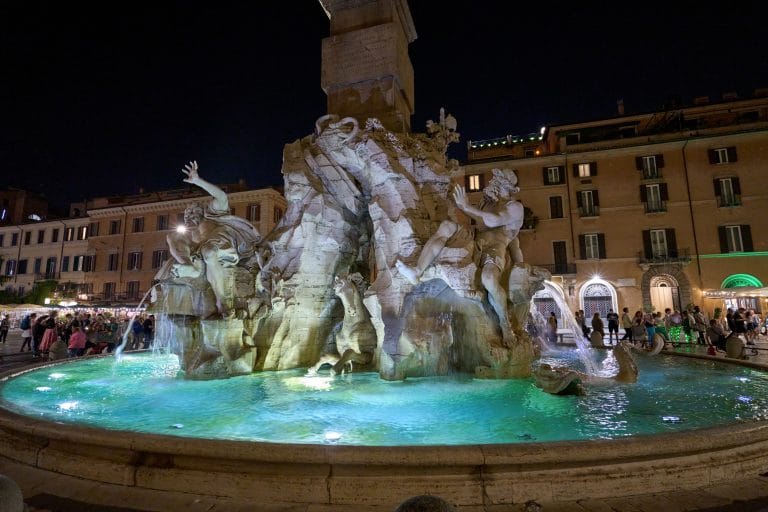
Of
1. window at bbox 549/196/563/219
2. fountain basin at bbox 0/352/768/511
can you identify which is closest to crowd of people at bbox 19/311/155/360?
fountain basin at bbox 0/352/768/511

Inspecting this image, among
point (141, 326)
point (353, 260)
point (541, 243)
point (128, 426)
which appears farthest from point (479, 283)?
point (541, 243)

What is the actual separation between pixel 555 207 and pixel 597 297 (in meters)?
5.97

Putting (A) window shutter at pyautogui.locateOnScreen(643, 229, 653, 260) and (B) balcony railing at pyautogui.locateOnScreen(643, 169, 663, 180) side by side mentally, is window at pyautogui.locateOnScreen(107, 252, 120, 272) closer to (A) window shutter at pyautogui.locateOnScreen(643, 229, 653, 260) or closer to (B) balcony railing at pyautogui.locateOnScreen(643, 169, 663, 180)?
(A) window shutter at pyautogui.locateOnScreen(643, 229, 653, 260)

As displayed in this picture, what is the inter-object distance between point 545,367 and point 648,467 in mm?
2926

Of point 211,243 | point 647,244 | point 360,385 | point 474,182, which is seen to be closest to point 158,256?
point 474,182

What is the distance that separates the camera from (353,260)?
9.06 metres

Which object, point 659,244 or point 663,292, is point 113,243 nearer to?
point 659,244

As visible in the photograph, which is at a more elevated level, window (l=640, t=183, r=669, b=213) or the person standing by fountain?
window (l=640, t=183, r=669, b=213)

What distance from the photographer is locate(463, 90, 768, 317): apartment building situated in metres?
25.3

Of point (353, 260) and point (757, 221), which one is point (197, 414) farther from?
point (757, 221)

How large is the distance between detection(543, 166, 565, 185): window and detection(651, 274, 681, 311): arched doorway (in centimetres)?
783

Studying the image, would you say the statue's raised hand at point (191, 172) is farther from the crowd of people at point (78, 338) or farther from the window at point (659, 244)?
the window at point (659, 244)

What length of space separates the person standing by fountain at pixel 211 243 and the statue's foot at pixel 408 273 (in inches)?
117

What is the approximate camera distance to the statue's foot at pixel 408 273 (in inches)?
272
